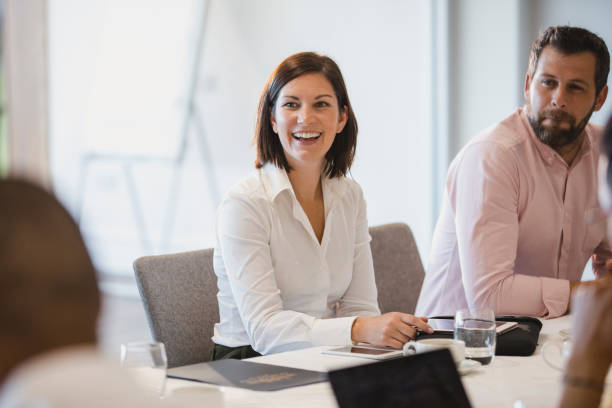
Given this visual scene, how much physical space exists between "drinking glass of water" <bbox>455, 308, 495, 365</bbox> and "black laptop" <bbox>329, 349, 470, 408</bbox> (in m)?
0.52

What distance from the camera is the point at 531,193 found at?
2.44 m

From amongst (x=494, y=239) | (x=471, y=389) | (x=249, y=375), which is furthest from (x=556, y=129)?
(x=249, y=375)

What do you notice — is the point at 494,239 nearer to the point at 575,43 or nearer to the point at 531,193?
the point at 531,193

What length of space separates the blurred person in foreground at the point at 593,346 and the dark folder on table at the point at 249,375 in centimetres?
65

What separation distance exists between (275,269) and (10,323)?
1658 mm

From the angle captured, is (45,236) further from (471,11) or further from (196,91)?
(471,11)

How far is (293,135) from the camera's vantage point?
7.98 feet

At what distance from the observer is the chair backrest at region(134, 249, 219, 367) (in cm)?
208

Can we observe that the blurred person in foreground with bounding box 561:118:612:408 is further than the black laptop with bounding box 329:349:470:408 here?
No

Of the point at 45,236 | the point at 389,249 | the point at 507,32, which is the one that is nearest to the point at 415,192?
the point at 507,32

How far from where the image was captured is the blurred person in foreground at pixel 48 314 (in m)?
0.56

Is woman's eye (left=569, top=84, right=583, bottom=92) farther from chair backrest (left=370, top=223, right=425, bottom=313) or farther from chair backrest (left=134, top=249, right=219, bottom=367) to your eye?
chair backrest (left=134, top=249, right=219, bottom=367)

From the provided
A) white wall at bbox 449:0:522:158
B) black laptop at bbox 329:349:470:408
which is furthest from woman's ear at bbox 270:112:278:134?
white wall at bbox 449:0:522:158

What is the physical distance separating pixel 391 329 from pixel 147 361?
679 millimetres
